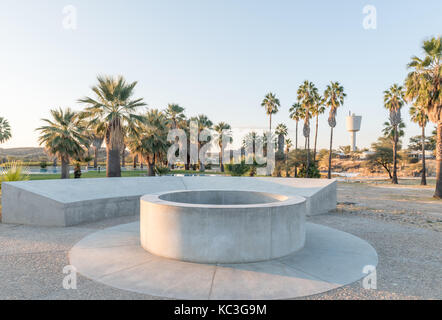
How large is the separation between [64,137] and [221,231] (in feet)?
81.3

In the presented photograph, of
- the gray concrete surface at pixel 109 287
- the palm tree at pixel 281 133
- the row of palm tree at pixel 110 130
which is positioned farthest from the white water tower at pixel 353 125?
the gray concrete surface at pixel 109 287

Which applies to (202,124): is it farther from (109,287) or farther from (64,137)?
(109,287)

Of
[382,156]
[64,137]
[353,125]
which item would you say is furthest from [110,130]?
[353,125]

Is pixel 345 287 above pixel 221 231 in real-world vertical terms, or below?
below

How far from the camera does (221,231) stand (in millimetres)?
5559

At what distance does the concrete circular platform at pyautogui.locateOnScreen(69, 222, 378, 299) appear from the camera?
4.46m

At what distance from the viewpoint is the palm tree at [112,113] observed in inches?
776

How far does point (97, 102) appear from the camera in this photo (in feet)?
65.2

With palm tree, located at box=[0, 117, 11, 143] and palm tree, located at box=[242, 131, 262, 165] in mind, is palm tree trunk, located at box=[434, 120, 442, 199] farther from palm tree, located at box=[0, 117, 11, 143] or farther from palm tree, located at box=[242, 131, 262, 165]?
palm tree, located at box=[0, 117, 11, 143]

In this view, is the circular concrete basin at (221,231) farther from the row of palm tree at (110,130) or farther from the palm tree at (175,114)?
the palm tree at (175,114)

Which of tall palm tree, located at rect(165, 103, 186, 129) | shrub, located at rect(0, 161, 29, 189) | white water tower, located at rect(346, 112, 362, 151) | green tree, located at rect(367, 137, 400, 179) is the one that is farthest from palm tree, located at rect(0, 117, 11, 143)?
white water tower, located at rect(346, 112, 362, 151)

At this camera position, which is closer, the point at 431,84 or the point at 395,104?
the point at 431,84

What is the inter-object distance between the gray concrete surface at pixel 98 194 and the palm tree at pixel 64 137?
15587 mm
